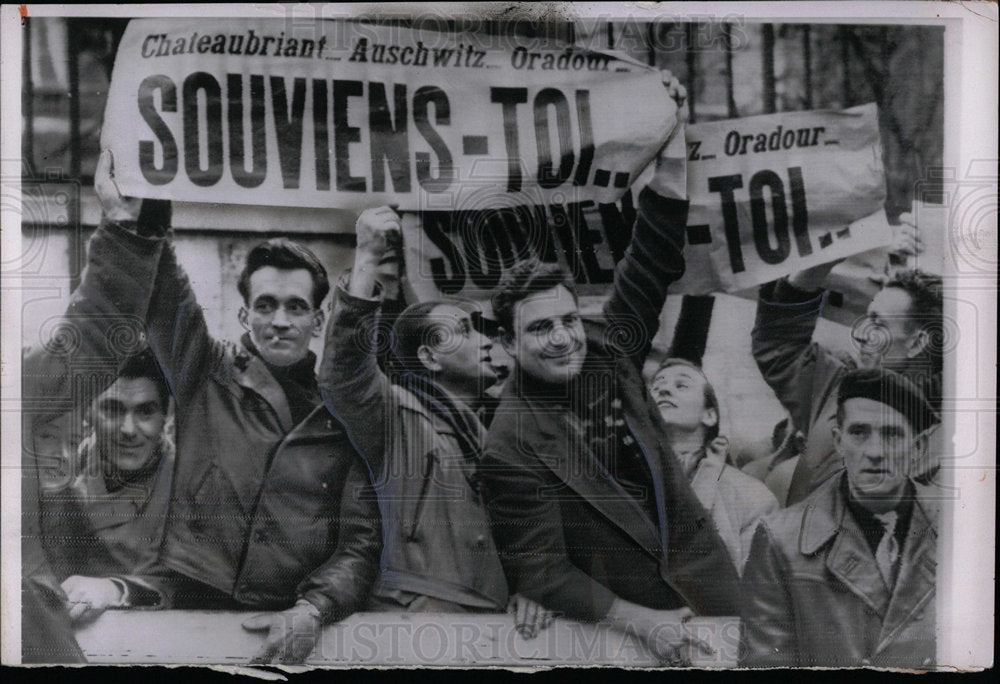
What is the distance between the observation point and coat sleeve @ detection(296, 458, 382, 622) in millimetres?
2893

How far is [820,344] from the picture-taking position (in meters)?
2.91

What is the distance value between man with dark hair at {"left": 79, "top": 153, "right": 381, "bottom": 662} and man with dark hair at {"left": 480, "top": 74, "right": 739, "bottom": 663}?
0.49 metres

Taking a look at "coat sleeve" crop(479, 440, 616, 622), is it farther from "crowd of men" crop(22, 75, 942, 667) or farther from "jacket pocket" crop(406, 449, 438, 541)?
"jacket pocket" crop(406, 449, 438, 541)

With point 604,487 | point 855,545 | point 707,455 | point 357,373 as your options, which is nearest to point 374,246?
point 357,373

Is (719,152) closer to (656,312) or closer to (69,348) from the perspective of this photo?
(656,312)

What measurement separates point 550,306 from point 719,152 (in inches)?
28.6

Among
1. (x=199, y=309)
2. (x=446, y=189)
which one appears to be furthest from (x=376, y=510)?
(x=446, y=189)

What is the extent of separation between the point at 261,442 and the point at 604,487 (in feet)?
3.58

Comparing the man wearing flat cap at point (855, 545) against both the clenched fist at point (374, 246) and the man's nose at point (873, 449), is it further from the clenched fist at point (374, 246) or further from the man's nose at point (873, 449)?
the clenched fist at point (374, 246)

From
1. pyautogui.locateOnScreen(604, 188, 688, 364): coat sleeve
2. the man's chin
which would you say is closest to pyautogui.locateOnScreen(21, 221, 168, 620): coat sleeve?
the man's chin

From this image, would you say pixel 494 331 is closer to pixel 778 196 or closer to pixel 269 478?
pixel 269 478

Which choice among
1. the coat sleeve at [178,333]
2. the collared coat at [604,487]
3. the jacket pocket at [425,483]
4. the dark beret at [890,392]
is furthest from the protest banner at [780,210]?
the coat sleeve at [178,333]

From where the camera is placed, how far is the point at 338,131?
2887 millimetres

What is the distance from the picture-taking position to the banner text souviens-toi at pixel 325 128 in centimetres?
287
